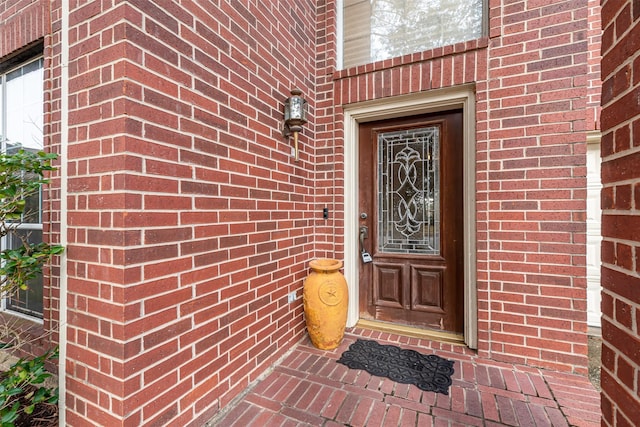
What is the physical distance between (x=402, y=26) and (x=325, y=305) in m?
2.50

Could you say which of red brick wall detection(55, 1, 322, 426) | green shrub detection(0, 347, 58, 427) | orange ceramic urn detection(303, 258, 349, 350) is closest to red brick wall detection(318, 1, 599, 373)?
orange ceramic urn detection(303, 258, 349, 350)

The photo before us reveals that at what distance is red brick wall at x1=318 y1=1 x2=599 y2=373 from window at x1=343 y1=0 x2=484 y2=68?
227 mm

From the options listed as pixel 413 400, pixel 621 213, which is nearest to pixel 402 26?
pixel 621 213

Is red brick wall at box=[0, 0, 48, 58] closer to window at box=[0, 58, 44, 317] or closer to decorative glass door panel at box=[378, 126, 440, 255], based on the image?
window at box=[0, 58, 44, 317]

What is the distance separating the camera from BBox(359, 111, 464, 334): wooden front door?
2.36 meters

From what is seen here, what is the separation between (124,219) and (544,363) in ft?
8.87

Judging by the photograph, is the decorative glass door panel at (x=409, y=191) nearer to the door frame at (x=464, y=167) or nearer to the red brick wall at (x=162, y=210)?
the door frame at (x=464, y=167)

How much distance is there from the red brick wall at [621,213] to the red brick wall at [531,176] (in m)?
1.12

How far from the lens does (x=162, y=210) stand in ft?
4.09

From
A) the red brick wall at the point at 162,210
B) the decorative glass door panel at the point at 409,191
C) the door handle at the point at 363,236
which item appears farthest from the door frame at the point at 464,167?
the red brick wall at the point at 162,210

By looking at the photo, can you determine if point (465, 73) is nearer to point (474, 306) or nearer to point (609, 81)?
point (609, 81)

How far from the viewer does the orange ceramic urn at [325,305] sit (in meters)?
2.14

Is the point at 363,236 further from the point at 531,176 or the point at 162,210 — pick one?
the point at 162,210

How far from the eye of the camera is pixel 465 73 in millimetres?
2109
